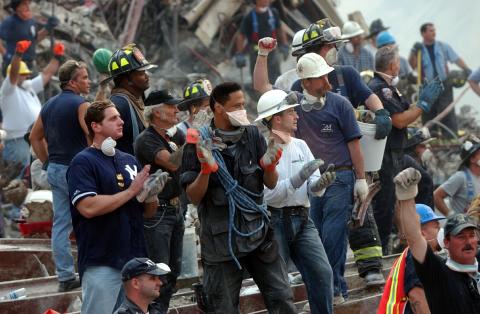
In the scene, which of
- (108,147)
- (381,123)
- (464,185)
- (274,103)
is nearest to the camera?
(108,147)

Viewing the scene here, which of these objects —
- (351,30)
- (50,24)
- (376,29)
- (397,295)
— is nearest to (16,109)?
(50,24)

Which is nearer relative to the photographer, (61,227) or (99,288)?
(99,288)

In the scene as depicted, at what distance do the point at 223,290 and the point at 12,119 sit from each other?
24.5 feet

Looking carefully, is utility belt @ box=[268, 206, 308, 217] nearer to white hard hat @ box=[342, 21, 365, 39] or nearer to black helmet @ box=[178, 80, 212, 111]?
black helmet @ box=[178, 80, 212, 111]

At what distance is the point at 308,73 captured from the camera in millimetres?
9844

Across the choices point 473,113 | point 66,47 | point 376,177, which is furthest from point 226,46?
point 376,177

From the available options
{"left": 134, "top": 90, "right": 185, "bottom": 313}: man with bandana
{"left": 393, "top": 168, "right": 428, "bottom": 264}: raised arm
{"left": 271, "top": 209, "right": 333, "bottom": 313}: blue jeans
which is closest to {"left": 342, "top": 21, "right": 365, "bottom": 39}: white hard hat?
{"left": 134, "top": 90, "right": 185, "bottom": 313}: man with bandana

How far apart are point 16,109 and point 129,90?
5.83 metres

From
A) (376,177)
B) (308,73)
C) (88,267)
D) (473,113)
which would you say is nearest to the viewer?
(88,267)

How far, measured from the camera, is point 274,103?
895cm

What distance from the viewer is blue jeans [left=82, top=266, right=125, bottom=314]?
25.9 ft

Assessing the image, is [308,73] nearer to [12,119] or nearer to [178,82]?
[12,119]

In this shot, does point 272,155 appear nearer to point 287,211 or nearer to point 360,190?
point 287,211

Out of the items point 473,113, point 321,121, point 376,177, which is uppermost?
point 321,121
